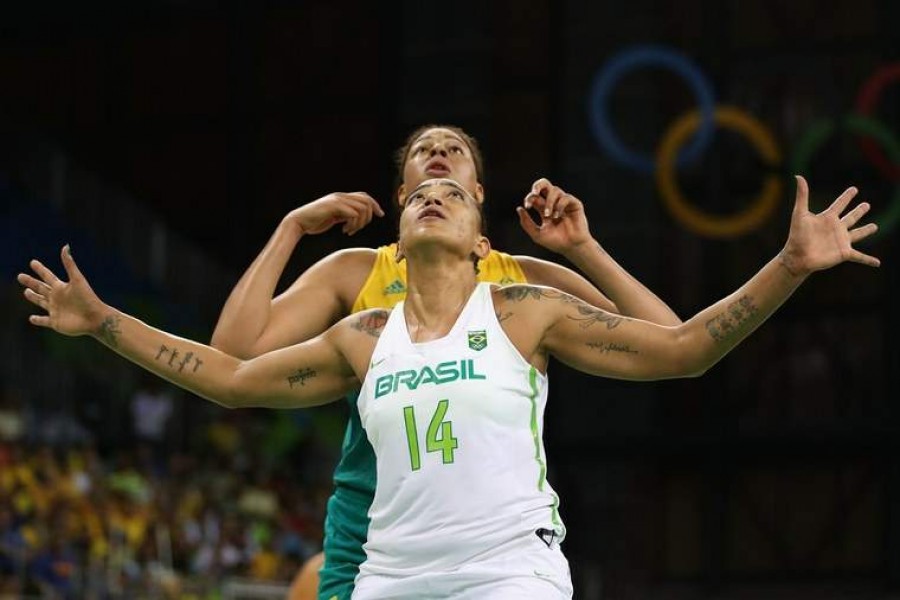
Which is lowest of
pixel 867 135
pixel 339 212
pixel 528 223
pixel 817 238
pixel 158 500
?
pixel 817 238

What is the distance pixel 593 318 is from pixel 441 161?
4.12 ft

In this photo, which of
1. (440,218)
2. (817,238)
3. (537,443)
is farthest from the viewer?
(440,218)

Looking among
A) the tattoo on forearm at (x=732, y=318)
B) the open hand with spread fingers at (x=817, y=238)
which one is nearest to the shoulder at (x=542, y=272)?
the tattoo on forearm at (x=732, y=318)

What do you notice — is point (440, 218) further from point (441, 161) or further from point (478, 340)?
point (441, 161)

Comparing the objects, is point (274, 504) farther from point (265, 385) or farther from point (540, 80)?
point (265, 385)

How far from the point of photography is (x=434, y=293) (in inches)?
220

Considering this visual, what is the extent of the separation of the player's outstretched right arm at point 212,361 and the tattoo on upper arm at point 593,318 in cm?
79

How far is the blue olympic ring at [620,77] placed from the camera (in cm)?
2312

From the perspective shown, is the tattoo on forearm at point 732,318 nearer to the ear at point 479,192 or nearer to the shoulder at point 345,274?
the ear at point 479,192

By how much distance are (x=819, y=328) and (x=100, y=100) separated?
12010 mm

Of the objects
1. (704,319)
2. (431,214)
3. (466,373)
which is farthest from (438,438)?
(704,319)

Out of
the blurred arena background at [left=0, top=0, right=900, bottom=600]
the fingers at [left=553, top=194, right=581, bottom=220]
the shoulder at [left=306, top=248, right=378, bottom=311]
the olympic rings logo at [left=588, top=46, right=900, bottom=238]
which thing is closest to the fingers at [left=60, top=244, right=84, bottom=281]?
the shoulder at [left=306, top=248, right=378, bottom=311]

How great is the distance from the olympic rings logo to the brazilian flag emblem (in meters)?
17.4

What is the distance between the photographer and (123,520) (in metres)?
16.4
